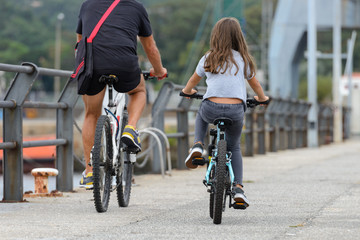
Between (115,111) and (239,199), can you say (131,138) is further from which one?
(239,199)

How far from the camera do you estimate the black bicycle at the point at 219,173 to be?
18.7 feet

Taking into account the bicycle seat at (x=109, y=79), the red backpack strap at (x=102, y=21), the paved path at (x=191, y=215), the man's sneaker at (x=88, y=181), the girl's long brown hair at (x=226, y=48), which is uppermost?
the red backpack strap at (x=102, y=21)

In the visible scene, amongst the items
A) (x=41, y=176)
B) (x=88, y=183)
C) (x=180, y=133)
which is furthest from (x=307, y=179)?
(x=88, y=183)

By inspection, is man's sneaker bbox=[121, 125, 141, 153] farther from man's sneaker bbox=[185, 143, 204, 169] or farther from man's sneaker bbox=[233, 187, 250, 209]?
man's sneaker bbox=[233, 187, 250, 209]

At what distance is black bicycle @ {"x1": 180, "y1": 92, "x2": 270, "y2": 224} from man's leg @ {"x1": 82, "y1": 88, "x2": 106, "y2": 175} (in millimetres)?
1072

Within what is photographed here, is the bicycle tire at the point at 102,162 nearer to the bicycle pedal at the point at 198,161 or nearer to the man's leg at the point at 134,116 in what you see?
the man's leg at the point at 134,116

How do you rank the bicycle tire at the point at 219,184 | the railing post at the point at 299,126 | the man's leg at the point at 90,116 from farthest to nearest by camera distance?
1. the railing post at the point at 299,126
2. the man's leg at the point at 90,116
3. the bicycle tire at the point at 219,184

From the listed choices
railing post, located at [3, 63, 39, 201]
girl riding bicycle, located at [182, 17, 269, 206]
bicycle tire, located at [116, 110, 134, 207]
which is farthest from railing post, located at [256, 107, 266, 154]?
girl riding bicycle, located at [182, 17, 269, 206]

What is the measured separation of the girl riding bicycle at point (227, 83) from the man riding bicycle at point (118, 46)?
1.82 feet

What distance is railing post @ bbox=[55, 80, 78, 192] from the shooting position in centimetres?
835

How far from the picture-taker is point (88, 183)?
648cm

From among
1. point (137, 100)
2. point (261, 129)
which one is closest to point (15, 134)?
point (137, 100)

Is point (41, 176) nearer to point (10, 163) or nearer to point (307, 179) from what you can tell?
point (10, 163)

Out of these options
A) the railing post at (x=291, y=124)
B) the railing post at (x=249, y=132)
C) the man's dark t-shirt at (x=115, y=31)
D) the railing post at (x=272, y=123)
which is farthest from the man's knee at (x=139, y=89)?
the railing post at (x=291, y=124)
